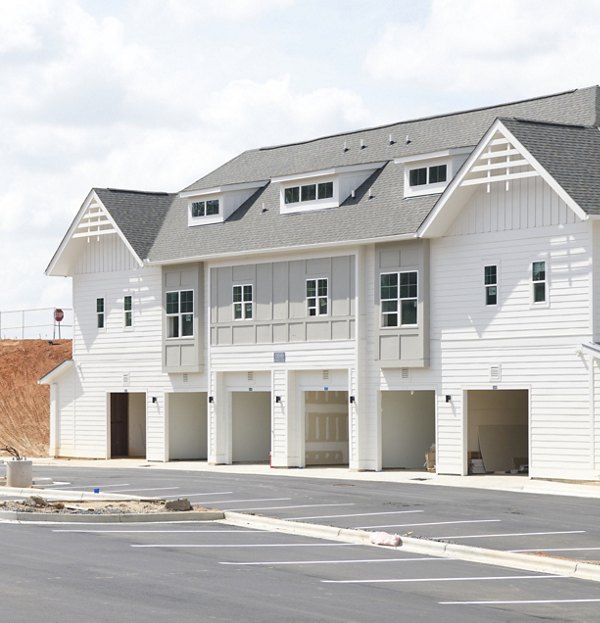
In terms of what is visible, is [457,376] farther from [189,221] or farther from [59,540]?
[59,540]

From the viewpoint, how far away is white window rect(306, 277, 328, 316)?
41.7 m

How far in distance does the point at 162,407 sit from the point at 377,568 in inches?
1146

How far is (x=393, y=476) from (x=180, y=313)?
11.6 m

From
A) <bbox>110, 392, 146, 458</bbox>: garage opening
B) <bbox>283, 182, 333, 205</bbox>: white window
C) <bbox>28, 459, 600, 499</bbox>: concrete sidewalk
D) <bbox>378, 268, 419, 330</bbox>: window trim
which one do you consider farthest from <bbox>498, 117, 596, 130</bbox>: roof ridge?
<bbox>110, 392, 146, 458</bbox>: garage opening

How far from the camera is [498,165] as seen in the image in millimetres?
35562

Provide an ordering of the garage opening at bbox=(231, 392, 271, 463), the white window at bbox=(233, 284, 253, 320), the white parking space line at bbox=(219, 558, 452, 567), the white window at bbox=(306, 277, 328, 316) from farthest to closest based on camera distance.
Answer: the garage opening at bbox=(231, 392, 271, 463) < the white window at bbox=(233, 284, 253, 320) < the white window at bbox=(306, 277, 328, 316) < the white parking space line at bbox=(219, 558, 452, 567)

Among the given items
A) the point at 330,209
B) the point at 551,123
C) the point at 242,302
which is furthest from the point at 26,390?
the point at 551,123

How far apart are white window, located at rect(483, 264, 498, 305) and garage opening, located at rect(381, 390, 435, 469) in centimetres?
518

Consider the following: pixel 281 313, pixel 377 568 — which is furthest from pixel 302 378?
pixel 377 568

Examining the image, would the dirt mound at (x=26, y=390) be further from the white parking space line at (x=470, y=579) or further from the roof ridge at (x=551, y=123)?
the white parking space line at (x=470, y=579)

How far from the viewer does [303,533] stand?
77.6 feet

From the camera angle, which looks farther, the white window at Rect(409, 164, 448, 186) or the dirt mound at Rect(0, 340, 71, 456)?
the dirt mound at Rect(0, 340, 71, 456)

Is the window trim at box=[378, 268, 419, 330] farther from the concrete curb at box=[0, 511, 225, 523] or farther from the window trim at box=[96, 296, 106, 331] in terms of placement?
the concrete curb at box=[0, 511, 225, 523]

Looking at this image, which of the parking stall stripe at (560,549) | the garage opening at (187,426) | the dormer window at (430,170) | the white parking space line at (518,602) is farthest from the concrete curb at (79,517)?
the garage opening at (187,426)
